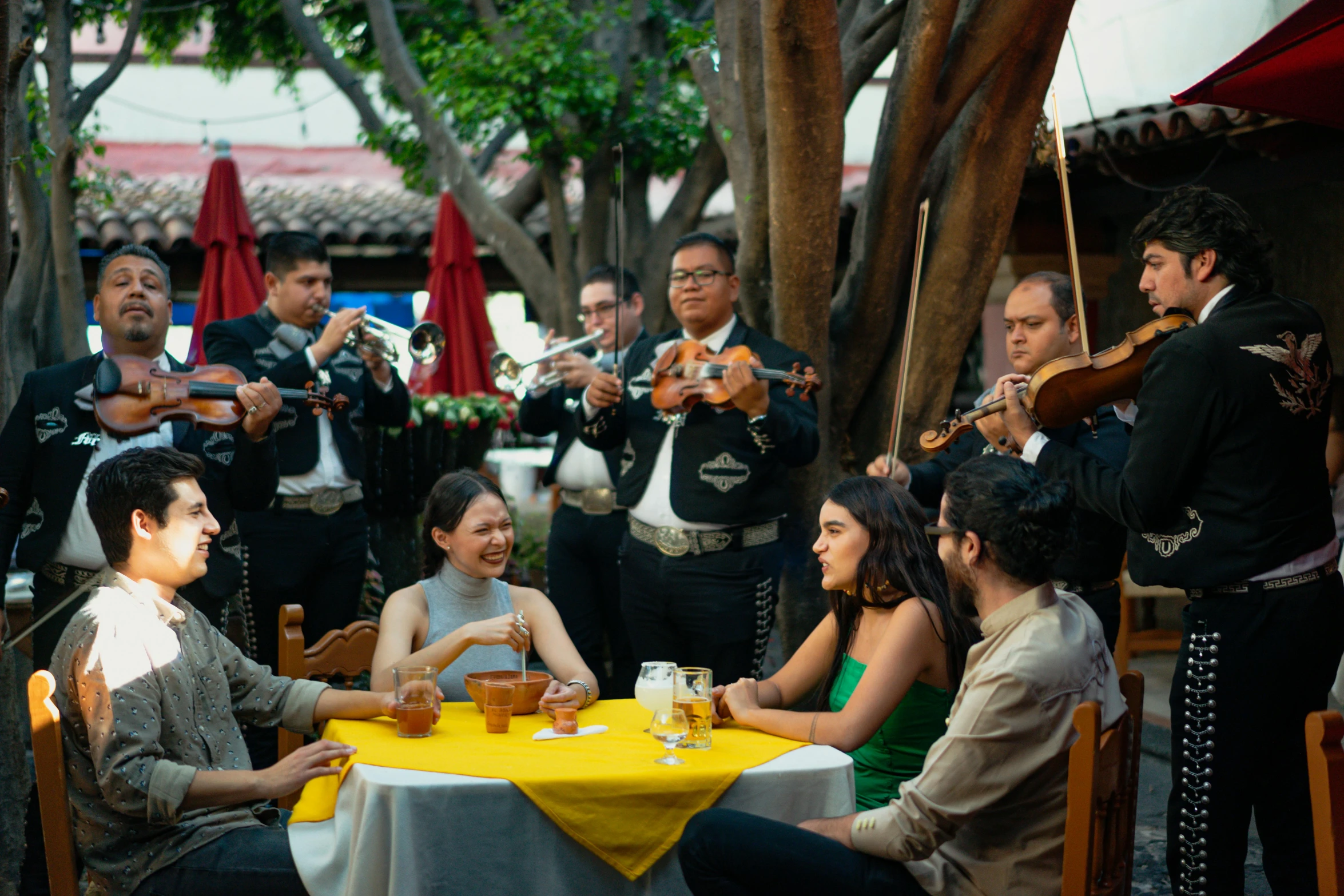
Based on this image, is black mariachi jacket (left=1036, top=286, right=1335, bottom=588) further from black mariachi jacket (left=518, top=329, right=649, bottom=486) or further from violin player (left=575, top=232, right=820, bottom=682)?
black mariachi jacket (left=518, top=329, right=649, bottom=486)

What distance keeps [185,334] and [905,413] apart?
422 inches

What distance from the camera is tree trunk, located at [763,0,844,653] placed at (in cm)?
386

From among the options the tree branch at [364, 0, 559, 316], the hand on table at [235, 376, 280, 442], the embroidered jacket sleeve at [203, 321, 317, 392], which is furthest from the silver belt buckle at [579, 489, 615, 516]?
the tree branch at [364, 0, 559, 316]

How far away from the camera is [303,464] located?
4340 millimetres

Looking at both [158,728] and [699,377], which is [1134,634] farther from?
[158,728]

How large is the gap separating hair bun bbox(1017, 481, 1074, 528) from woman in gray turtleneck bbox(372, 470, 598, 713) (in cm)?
119

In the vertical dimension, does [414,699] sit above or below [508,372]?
below

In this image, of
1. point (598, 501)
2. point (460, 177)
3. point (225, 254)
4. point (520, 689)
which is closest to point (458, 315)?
point (225, 254)

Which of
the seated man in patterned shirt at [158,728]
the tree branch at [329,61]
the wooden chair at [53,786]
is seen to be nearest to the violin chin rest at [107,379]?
the seated man in patterned shirt at [158,728]

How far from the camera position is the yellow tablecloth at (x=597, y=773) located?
7.81 feet

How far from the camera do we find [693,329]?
14.3 feet

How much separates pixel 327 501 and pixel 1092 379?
2.59 metres

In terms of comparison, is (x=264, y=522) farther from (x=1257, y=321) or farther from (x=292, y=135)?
(x=292, y=135)

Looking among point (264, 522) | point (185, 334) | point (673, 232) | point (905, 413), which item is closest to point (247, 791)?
point (264, 522)
